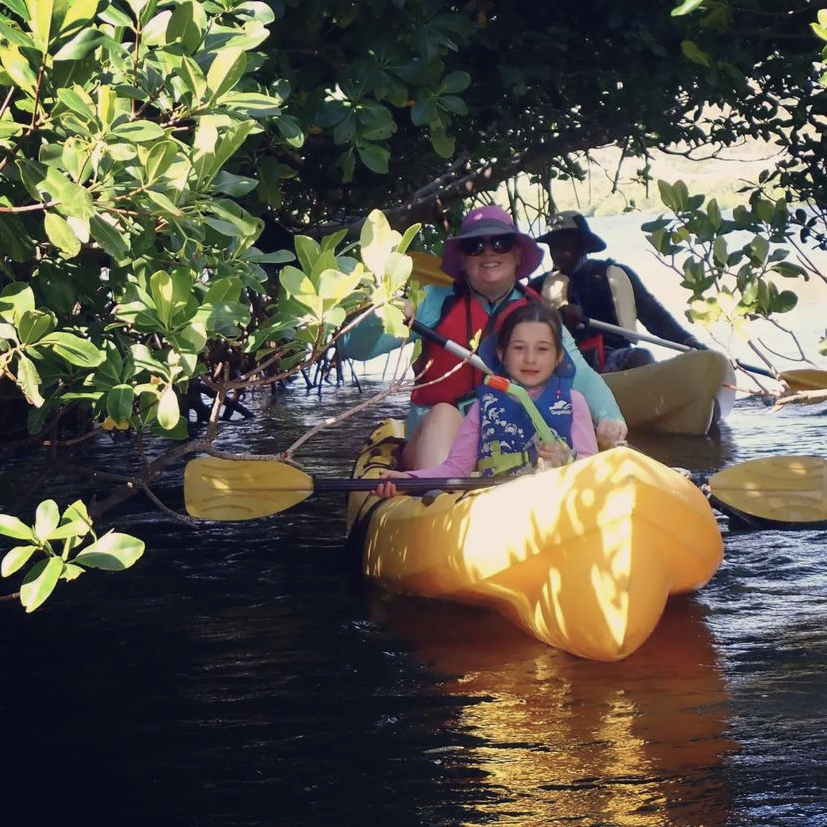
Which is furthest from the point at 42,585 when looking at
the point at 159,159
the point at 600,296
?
the point at 600,296

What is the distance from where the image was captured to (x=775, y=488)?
5352 mm

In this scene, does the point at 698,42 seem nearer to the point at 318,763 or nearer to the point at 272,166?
the point at 272,166

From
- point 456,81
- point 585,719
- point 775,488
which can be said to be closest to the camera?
point 585,719

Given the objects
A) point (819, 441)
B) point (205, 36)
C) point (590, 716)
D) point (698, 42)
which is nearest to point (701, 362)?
point (819, 441)

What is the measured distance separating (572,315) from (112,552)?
6120mm

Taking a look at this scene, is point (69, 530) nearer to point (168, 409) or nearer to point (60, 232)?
point (168, 409)

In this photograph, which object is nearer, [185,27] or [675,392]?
[185,27]

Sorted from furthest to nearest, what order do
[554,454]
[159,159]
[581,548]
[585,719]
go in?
1. [554,454]
2. [581,548]
3. [585,719]
4. [159,159]

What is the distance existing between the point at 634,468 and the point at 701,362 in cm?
549

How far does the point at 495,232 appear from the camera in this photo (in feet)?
18.2

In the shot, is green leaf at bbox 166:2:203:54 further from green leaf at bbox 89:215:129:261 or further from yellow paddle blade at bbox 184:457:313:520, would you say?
yellow paddle blade at bbox 184:457:313:520

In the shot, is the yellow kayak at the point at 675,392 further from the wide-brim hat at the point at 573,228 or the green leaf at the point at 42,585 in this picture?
the green leaf at the point at 42,585

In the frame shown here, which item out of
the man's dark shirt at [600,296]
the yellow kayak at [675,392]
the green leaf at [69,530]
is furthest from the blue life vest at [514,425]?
the yellow kayak at [675,392]

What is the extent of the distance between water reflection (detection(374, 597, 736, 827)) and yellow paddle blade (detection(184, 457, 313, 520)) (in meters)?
0.66
